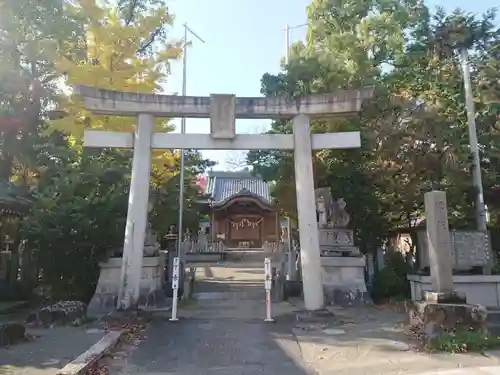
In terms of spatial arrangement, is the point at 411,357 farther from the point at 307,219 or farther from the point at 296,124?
the point at 296,124

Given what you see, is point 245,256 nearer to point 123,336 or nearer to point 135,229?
point 135,229

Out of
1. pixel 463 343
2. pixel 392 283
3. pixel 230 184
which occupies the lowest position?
pixel 463 343

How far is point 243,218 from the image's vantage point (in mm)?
34594

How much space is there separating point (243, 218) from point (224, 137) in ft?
79.4

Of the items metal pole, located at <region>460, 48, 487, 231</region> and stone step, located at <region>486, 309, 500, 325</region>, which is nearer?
stone step, located at <region>486, 309, 500, 325</region>

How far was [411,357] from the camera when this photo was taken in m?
6.83

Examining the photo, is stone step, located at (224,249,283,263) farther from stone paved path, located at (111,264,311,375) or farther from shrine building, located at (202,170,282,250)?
stone paved path, located at (111,264,311,375)

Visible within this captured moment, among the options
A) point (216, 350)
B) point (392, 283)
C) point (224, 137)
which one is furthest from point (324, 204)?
point (216, 350)

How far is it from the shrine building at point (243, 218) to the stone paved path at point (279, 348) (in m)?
19.6

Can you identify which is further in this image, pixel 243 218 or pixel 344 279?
pixel 243 218

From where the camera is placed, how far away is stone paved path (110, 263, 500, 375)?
6.30 metres

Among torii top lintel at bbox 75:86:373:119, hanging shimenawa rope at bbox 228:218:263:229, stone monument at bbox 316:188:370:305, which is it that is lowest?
stone monument at bbox 316:188:370:305

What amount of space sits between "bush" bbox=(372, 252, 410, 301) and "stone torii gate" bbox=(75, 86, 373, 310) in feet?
13.9

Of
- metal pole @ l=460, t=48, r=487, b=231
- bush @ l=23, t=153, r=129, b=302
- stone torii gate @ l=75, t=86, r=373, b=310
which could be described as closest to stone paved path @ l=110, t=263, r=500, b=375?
stone torii gate @ l=75, t=86, r=373, b=310
